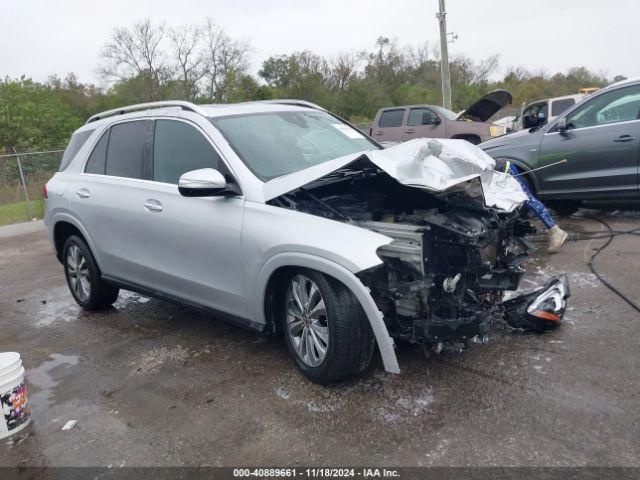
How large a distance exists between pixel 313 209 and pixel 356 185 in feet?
1.35

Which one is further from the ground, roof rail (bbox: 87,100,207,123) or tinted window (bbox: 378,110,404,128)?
roof rail (bbox: 87,100,207,123)

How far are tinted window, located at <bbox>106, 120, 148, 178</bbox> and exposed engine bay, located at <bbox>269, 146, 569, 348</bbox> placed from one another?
1668mm

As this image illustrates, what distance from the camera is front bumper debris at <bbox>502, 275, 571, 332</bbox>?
407 centimetres

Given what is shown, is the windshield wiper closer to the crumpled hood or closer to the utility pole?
the crumpled hood

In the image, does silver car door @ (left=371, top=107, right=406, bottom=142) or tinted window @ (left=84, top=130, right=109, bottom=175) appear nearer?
tinted window @ (left=84, top=130, right=109, bottom=175)

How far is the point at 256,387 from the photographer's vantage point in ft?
12.2

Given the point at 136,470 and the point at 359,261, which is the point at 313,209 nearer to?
the point at 359,261

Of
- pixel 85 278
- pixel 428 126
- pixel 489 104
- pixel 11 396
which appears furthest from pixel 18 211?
pixel 11 396

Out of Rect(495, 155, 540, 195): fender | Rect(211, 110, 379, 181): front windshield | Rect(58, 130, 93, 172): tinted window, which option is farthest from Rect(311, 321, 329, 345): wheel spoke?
Rect(495, 155, 540, 195): fender

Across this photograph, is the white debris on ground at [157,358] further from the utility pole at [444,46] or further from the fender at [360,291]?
the utility pole at [444,46]

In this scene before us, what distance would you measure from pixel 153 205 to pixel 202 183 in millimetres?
920

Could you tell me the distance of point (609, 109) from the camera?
7121mm

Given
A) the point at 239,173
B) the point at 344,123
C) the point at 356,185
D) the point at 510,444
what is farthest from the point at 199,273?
the point at 510,444

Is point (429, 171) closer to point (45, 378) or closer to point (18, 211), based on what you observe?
point (45, 378)
